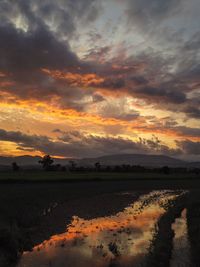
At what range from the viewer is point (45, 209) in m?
38.5

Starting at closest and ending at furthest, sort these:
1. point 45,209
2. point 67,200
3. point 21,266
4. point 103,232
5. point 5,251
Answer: point 21,266
point 5,251
point 103,232
point 45,209
point 67,200

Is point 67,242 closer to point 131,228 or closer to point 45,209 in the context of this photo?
point 131,228

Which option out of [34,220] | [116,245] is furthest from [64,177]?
[116,245]

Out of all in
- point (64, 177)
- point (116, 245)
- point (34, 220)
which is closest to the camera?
point (116, 245)

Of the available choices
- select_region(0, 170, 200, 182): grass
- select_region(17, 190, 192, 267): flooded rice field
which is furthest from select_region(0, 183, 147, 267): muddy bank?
select_region(0, 170, 200, 182): grass

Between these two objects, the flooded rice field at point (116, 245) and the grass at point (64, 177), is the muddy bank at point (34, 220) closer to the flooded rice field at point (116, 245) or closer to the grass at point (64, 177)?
the flooded rice field at point (116, 245)

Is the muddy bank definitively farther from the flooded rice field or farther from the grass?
the grass

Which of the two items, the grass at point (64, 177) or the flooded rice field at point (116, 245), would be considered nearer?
the flooded rice field at point (116, 245)

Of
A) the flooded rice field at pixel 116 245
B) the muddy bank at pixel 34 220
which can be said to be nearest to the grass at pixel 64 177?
the muddy bank at pixel 34 220

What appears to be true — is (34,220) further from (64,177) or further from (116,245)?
(64,177)

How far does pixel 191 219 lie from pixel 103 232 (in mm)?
8811

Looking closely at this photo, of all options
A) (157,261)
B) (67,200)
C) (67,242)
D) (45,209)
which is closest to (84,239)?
(67,242)

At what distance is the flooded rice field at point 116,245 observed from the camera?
18.4 m

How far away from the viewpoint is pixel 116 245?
71.8 feet
